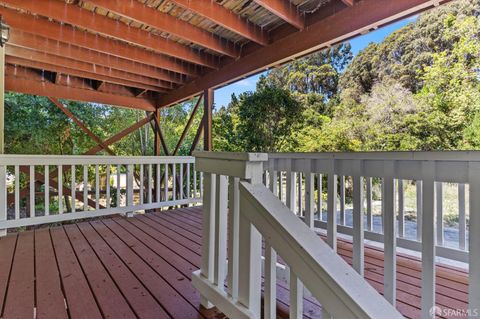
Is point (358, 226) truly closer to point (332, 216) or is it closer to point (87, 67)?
point (332, 216)

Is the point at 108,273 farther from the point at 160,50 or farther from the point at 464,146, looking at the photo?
the point at 464,146

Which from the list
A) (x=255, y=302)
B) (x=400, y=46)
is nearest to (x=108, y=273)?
(x=255, y=302)

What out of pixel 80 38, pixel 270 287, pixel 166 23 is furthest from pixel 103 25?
pixel 270 287

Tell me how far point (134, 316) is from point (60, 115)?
7.84 metres

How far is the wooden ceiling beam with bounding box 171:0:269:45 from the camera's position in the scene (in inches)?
104

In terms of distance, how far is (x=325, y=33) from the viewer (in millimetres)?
2850

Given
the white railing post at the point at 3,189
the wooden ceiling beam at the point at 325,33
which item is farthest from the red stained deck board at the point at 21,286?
the wooden ceiling beam at the point at 325,33

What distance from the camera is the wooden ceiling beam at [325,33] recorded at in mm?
2352

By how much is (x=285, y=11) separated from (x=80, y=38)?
2.51m

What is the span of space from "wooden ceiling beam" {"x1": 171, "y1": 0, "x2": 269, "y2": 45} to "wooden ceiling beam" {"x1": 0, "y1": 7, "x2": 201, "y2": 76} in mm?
1574

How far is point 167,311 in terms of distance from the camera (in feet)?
5.06

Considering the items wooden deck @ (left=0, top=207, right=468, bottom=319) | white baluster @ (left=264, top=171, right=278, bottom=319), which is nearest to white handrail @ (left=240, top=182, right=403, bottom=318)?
white baluster @ (left=264, top=171, right=278, bottom=319)

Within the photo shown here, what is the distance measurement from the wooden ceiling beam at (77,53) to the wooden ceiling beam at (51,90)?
145 cm

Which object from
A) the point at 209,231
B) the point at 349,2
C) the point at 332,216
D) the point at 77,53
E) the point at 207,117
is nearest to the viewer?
the point at 332,216
